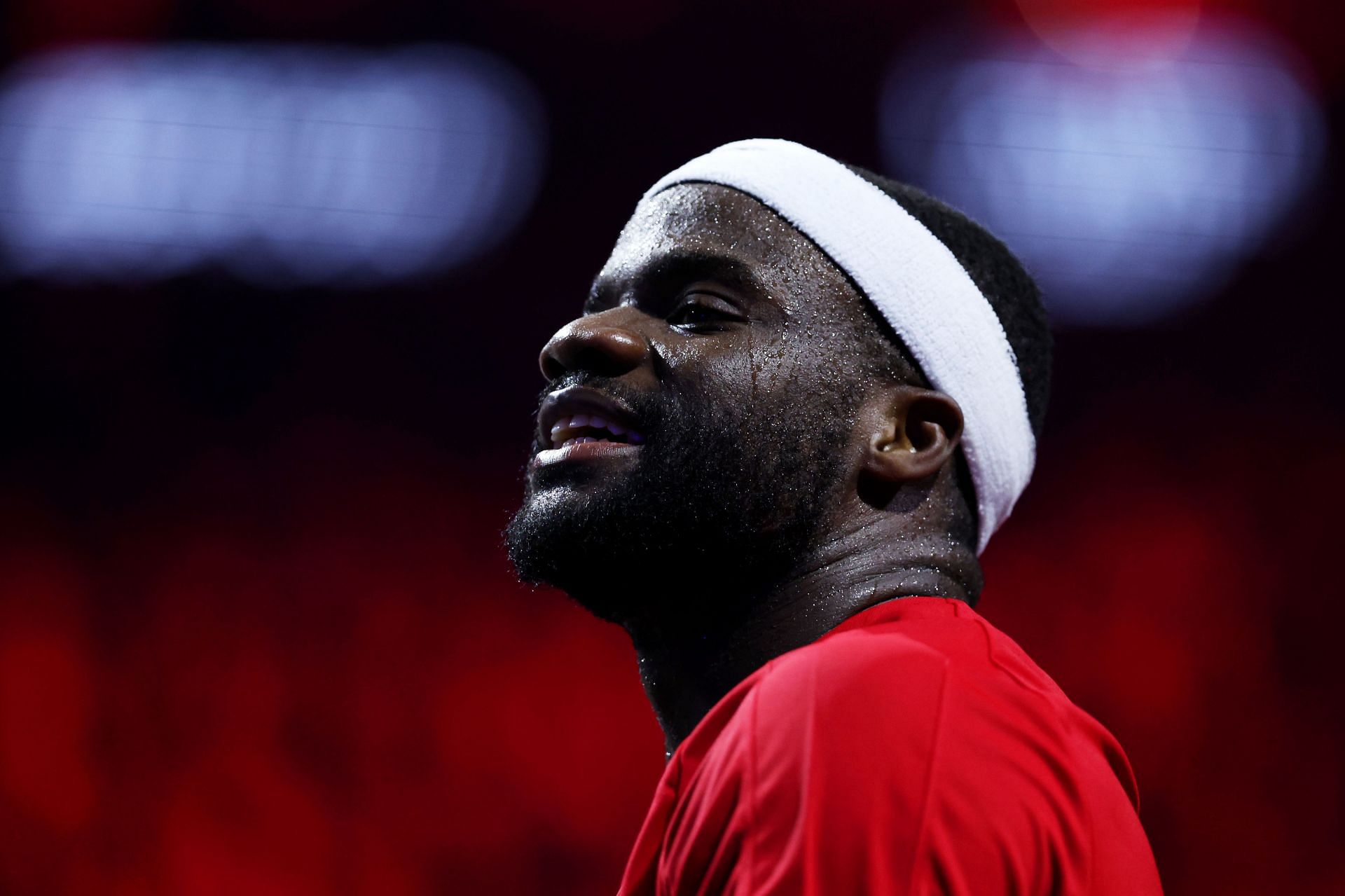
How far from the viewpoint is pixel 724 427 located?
1.77 m

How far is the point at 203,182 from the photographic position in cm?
362

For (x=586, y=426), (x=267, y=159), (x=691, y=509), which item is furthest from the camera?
(x=267, y=159)

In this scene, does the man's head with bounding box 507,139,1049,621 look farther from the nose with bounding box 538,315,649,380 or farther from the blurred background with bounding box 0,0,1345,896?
the blurred background with bounding box 0,0,1345,896

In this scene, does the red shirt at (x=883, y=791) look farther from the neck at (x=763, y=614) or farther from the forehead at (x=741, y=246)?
the forehead at (x=741, y=246)

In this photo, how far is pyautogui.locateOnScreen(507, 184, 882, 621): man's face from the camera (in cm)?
175

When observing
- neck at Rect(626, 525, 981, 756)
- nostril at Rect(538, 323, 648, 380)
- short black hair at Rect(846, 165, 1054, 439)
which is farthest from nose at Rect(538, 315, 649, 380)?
short black hair at Rect(846, 165, 1054, 439)

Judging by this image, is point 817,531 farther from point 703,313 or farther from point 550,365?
point 550,365

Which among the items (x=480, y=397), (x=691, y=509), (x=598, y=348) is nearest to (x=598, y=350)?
(x=598, y=348)

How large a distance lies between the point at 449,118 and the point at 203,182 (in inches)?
25.6

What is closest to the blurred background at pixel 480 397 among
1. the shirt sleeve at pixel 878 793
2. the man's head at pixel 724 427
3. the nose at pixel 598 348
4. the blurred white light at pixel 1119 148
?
the blurred white light at pixel 1119 148

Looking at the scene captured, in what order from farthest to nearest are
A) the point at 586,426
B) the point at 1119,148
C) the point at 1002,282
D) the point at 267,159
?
1. the point at 267,159
2. the point at 1119,148
3. the point at 1002,282
4. the point at 586,426

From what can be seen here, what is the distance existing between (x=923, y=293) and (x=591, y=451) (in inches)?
20.0

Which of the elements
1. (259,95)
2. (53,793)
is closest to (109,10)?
(259,95)

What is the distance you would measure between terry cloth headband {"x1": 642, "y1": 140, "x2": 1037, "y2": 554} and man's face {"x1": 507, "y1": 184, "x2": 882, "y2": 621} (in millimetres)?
70
